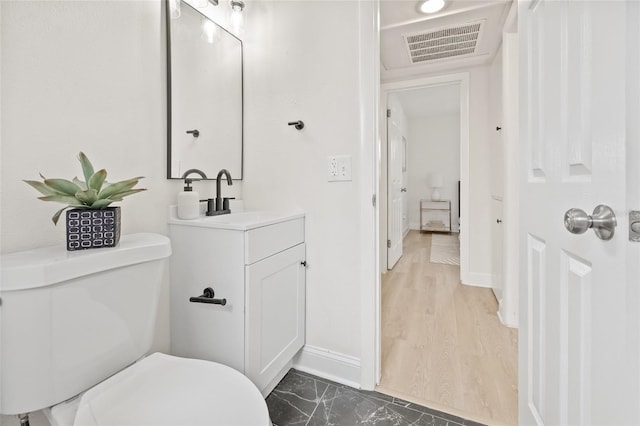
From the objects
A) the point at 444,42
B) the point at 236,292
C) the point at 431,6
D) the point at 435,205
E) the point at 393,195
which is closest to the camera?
the point at 236,292

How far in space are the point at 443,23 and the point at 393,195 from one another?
1812mm

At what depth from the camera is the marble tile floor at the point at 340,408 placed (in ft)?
3.97

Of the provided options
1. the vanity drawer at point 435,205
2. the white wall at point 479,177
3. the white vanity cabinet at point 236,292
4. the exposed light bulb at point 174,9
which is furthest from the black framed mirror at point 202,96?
the vanity drawer at point 435,205

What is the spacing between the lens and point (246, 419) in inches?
27.7

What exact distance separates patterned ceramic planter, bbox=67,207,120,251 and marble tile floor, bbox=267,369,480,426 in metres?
0.97

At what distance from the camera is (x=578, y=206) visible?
664 mm

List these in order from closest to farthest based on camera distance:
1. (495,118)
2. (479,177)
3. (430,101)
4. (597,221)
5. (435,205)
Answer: (597,221), (495,118), (479,177), (430,101), (435,205)

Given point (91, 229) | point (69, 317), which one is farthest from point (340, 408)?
point (91, 229)

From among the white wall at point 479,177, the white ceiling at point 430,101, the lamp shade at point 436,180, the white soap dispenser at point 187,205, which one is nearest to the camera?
the white soap dispenser at point 187,205

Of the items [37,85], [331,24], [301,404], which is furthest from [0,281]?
[331,24]

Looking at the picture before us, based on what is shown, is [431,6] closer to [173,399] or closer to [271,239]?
[271,239]

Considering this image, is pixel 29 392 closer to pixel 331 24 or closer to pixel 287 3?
pixel 331 24

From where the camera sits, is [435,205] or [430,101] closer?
[430,101]

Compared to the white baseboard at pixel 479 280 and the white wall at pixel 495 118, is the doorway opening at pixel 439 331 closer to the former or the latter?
the white baseboard at pixel 479 280
